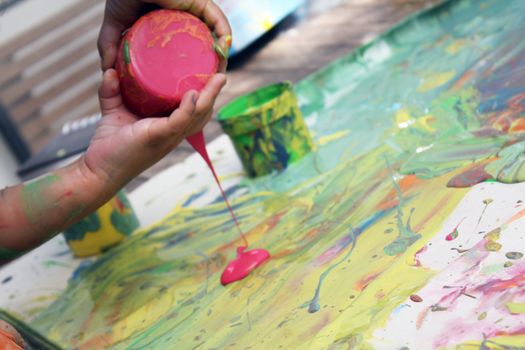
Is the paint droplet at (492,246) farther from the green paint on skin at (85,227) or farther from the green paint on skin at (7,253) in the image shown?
the green paint on skin at (85,227)

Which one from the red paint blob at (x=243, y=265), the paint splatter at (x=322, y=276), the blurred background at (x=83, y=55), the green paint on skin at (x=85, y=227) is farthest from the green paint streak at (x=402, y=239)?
the blurred background at (x=83, y=55)

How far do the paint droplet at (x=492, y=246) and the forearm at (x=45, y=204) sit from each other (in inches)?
34.4

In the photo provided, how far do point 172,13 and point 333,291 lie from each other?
0.78 metres

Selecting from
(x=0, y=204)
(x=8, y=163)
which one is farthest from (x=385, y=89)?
(x=8, y=163)

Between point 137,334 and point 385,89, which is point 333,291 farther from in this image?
point 385,89

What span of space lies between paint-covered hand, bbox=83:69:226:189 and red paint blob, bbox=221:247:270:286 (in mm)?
376

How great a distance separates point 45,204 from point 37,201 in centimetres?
2

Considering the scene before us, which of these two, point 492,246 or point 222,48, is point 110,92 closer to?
point 222,48

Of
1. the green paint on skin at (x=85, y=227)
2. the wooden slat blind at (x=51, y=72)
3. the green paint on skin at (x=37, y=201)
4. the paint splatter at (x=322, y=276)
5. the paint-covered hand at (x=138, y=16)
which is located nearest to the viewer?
the paint splatter at (x=322, y=276)

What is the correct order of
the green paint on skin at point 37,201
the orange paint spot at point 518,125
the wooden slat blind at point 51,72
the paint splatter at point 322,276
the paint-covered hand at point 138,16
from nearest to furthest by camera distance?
the paint splatter at point 322,276
the green paint on skin at point 37,201
the paint-covered hand at point 138,16
the orange paint spot at point 518,125
the wooden slat blind at point 51,72

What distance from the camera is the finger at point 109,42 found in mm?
1894

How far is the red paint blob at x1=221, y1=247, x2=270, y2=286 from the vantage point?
191 centimetres

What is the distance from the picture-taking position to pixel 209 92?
1666 millimetres

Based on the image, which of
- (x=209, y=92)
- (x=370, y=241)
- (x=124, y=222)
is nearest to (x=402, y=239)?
(x=370, y=241)
